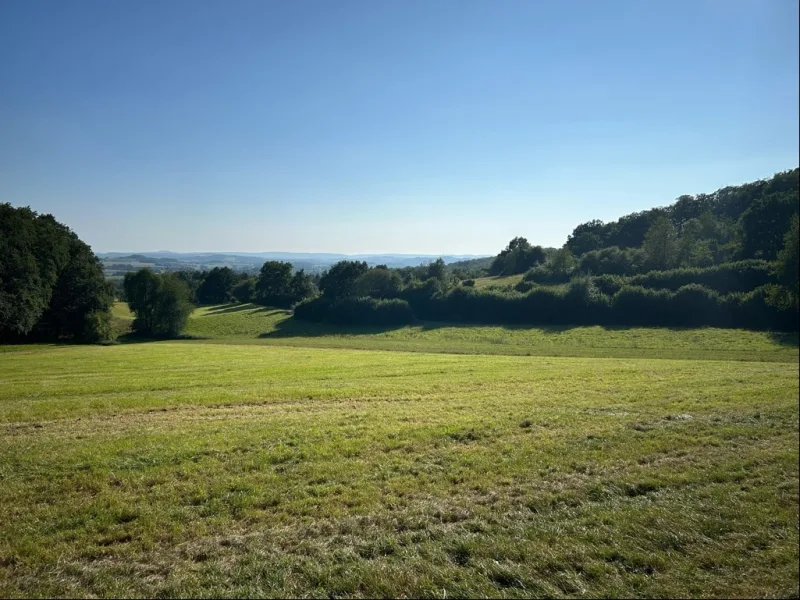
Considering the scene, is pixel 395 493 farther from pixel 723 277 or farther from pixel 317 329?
pixel 317 329

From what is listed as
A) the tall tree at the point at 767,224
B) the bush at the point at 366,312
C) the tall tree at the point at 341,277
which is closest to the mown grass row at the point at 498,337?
the bush at the point at 366,312

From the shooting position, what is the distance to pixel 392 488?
852 centimetres

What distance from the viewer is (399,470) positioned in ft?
31.0

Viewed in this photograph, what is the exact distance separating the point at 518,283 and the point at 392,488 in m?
68.6

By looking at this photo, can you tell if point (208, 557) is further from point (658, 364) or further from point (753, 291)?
point (753, 291)

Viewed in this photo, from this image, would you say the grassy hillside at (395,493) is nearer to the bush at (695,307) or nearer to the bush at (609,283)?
the bush at (695,307)

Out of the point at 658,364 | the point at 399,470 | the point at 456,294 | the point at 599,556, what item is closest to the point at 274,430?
the point at 399,470

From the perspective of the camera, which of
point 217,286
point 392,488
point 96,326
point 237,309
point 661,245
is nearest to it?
point 392,488

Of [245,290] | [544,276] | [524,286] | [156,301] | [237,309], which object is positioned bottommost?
[237,309]

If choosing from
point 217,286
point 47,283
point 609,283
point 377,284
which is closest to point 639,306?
point 609,283

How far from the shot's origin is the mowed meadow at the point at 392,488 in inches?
227

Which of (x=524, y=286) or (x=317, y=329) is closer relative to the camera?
(x=317, y=329)

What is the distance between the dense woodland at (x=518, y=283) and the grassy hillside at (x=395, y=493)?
2.50 m

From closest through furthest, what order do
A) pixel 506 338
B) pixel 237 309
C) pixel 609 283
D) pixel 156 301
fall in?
1. pixel 156 301
2. pixel 506 338
3. pixel 609 283
4. pixel 237 309
